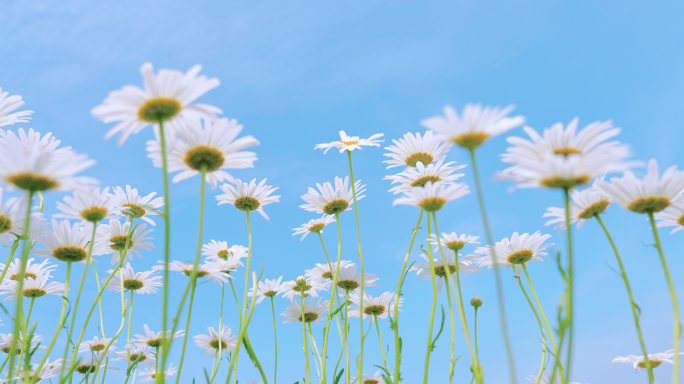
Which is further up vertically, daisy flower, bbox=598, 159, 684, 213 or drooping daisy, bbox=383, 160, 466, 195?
drooping daisy, bbox=383, 160, 466, 195

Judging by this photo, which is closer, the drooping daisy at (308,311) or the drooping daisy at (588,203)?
the drooping daisy at (588,203)

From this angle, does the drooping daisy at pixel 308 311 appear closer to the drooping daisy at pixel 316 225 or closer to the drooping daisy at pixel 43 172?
the drooping daisy at pixel 316 225

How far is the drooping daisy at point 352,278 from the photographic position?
11.6ft

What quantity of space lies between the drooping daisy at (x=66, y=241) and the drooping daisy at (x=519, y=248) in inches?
89.5

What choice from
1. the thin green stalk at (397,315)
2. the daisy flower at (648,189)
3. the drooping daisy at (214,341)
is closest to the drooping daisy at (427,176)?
the thin green stalk at (397,315)

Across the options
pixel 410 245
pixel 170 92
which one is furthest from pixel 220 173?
pixel 410 245

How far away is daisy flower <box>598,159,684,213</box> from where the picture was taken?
179cm

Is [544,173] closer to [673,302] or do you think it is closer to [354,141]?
[673,302]

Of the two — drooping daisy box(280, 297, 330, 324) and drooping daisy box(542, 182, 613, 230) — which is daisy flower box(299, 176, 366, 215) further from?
drooping daisy box(542, 182, 613, 230)

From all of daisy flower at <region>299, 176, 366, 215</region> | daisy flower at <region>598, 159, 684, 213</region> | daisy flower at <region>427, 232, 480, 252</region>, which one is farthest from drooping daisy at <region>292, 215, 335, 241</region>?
daisy flower at <region>598, 159, 684, 213</region>

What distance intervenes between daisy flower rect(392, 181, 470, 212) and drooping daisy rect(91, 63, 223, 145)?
93cm

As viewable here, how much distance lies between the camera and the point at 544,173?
157 centimetres

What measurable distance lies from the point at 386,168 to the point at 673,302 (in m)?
2.15

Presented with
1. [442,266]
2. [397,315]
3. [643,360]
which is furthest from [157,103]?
[643,360]
